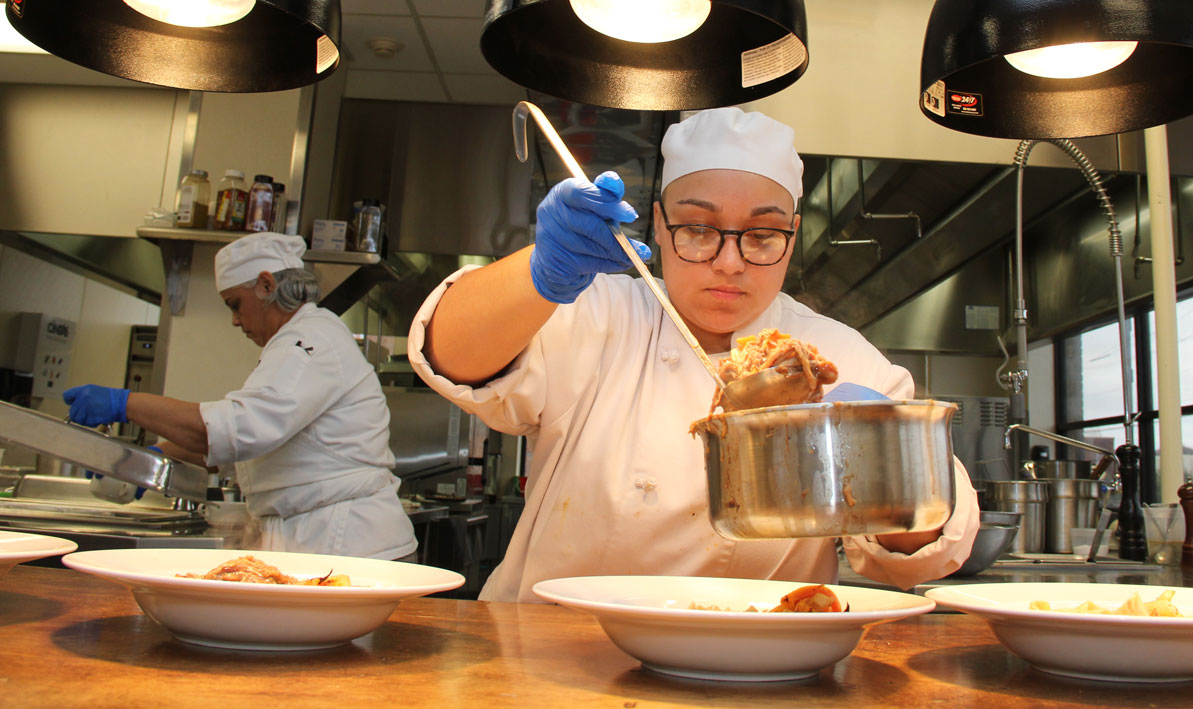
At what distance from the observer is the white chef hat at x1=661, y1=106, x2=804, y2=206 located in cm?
159

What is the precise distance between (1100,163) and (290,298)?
3023 mm

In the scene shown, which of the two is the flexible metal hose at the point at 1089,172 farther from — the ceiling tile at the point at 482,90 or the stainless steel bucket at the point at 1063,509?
the ceiling tile at the point at 482,90

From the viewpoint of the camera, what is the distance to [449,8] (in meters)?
3.80

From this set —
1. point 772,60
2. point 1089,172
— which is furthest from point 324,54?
point 1089,172

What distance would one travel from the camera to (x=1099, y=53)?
123 cm

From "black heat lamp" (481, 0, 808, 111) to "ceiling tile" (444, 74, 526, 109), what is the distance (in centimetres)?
337

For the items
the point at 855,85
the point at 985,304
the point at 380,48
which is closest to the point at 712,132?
the point at 855,85

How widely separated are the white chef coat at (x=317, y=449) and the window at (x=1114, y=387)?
3952 millimetres

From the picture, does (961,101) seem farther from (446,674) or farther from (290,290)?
(290,290)

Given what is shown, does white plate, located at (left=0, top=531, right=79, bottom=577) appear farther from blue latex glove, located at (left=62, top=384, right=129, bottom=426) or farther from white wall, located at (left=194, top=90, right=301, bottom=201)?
white wall, located at (left=194, top=90, right=301, bottom=201)

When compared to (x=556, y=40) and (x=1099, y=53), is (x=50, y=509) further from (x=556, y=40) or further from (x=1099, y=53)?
(x=1099, y=53)

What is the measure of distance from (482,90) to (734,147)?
3.34 metres

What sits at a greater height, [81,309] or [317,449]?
[81,309]

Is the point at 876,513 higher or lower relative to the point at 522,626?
higher
